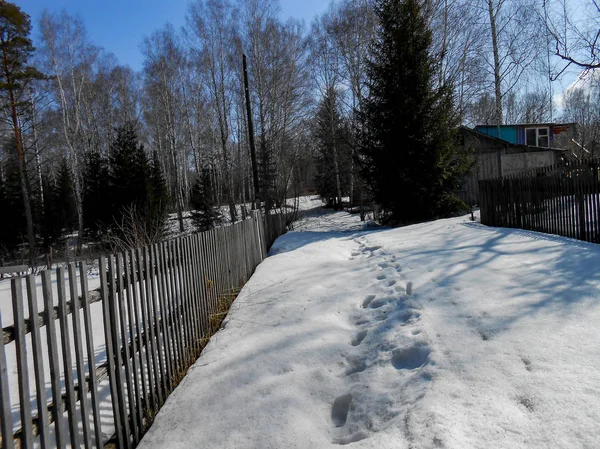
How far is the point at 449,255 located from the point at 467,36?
55.6ft

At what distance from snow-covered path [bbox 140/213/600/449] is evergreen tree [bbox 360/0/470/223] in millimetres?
8092

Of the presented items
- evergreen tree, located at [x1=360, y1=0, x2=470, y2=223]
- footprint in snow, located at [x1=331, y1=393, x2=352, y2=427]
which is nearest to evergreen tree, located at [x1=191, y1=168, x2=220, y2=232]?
evergreen tree, located at [x1=360, y1=0, x2=470, y2=223]

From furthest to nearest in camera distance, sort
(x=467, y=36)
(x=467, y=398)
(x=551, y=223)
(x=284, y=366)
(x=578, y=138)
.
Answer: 1. (x=578, y=138)
2. (x=467, y=36)
3. (x=551, y=223)
4. (x=284, y=366)
5. (x=467, y=398)

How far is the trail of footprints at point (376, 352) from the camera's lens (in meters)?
2.61

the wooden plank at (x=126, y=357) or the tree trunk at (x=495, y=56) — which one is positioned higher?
the tree trunk at (x=495, y=56)

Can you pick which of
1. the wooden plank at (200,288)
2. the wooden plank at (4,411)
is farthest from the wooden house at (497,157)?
the wooden plank at (4,411)

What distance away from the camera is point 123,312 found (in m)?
2.91

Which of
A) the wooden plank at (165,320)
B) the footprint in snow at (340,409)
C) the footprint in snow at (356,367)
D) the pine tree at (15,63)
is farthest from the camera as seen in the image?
the pine tree at (15,63)

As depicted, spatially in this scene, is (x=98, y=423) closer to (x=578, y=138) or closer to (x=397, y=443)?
(x=397, y=443)

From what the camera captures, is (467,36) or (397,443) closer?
(397,443)

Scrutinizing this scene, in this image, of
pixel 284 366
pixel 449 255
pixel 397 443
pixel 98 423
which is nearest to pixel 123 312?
pixel 98 423

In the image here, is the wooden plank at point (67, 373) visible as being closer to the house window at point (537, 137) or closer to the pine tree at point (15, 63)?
the pine tree at point (15, 63)

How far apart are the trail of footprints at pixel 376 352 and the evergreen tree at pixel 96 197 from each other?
72.8ft

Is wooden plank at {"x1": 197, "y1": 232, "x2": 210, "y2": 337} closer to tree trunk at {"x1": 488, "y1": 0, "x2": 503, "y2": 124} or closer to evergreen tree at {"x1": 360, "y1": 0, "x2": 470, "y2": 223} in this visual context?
evergreen tree at {"x1": 360, "y1": 0, "x2": 470, "y2": 223}
